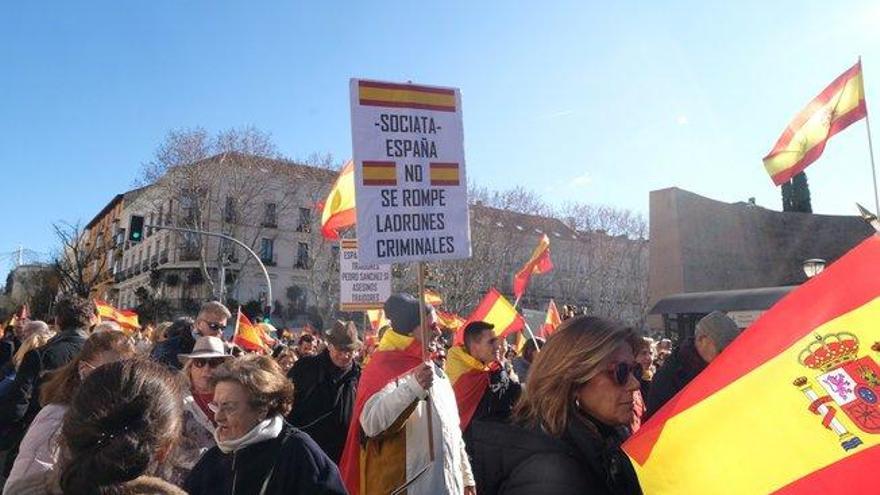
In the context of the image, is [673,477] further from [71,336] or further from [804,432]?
[71,336]

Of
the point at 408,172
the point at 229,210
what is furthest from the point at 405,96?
the point at 229,210

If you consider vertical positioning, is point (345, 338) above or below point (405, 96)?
below

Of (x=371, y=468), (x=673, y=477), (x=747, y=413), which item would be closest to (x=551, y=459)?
(x=673, y=477)

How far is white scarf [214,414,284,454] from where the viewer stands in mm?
2725

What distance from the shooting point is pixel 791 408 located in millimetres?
1862

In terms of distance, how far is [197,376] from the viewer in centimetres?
406

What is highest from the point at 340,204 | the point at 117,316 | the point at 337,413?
the point at 340,204

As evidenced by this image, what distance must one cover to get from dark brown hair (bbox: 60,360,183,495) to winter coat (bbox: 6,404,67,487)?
1.05m

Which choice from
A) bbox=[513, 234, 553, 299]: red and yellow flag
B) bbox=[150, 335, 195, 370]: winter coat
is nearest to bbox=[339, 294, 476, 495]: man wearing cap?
bbox=[150, 335, 195, 370]: winter coat

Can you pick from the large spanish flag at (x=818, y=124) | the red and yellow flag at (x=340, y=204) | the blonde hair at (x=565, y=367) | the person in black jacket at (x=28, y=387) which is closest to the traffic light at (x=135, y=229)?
the red and yellow flag at (x=340, y=204)

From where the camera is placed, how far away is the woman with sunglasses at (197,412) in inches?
126

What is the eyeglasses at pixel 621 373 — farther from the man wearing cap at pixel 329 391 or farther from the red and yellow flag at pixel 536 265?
the red and yellow flag at pixel 536 265

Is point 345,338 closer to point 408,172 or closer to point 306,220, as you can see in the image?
point 408,172

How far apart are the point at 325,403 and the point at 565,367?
3.15m
